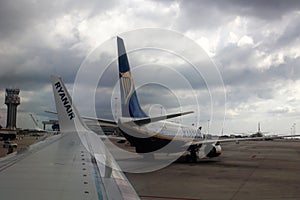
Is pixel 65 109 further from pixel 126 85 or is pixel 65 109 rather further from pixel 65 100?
pixel 126 85

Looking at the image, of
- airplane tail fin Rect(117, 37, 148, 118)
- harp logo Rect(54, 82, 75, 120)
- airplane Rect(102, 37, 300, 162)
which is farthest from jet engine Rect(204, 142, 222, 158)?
harp logo Rect(54, 82, 75, 120)

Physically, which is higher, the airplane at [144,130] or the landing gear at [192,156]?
the airplane at [144,130]

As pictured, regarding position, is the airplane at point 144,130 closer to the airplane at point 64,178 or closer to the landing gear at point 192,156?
the landing gear at point 192,156

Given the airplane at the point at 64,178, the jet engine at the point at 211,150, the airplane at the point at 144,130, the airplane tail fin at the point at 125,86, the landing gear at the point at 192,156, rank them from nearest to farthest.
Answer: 1. the airplane at the point at 64,178
2. the airplane at the point at 144,130
3. the airplane tail fin at the point at 125,86
4. the landing gear at the point at 192,156
5. the jet engine at the point at 211,150

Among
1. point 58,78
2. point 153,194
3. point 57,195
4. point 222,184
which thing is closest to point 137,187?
point 153,194

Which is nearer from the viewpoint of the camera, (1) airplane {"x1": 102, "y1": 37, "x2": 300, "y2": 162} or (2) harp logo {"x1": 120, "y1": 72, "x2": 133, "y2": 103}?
(1) airplane {"x1": 102, "y1": 37, "x2": 300, "y2": 162}

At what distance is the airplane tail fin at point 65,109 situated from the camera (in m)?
8.59

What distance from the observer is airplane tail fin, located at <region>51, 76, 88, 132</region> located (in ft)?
28.2

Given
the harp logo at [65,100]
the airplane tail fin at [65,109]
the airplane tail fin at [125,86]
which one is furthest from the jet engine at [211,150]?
the harp logo at [65,100]

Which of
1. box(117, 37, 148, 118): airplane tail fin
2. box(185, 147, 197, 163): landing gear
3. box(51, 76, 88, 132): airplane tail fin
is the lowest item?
box(185, 147, 197, 163): landing gear

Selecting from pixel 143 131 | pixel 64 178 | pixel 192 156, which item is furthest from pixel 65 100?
pixel 192 156

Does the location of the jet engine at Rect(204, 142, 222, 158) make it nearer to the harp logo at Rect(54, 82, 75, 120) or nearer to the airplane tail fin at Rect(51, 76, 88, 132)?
the airplane tail fin at Rect(51, 76, 88, 132)

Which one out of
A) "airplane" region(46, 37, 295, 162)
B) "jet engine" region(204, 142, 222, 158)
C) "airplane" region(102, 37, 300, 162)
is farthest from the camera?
"jet engine" region(204, 142, 222, 158)

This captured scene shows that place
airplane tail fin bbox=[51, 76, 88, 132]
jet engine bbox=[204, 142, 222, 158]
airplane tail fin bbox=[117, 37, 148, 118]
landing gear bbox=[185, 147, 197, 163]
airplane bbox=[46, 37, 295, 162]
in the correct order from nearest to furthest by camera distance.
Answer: airplane tail fin bbox=[51, 76, 88, 132], airplane bbox=[46, 37, 295, 162], airplane tail fin bbox=[117, 37, 148, 118], landing gear bbox=[185, 147, 197, 163], jet engine bbox=[204, 142, 222, 158]
